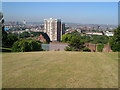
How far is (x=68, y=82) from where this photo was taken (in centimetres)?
389

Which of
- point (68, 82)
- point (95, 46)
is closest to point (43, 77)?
point (68, 82)

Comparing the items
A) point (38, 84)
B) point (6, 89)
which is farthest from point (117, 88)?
point (6, 89)

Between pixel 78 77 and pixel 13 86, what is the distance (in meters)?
1.95

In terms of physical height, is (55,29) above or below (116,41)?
above

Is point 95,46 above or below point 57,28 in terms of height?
below

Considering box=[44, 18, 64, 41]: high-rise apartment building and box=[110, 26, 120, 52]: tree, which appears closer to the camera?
box=[110, 26, 120, 52]: tree

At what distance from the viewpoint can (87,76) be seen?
176 inches

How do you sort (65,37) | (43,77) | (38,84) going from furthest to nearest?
(65,37) → (43,77) → (38,84)

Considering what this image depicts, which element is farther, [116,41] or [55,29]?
[55,29]

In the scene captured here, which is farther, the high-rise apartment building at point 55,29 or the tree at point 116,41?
the high-rise apartment building at point 55,29

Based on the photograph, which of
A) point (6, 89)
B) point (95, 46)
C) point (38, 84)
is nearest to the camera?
point (6, 89)

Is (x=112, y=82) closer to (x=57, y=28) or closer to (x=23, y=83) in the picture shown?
(x=23, y=83)

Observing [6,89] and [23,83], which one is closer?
[6,89]

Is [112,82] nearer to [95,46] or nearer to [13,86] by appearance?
[13,86]
